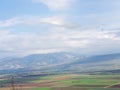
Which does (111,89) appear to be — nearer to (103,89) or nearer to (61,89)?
(103,89)

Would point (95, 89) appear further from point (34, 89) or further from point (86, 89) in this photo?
point (34, 89)

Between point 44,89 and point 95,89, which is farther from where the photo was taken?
point 44,89

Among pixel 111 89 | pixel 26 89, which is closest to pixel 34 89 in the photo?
pixel 26 89

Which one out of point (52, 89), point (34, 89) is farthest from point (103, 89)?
point (34, 89)

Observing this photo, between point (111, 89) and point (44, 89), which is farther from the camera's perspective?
point (44, 89)

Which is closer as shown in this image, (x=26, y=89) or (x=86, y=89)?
(x=86, y=89)

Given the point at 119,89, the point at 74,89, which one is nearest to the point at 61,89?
the point at 74,89

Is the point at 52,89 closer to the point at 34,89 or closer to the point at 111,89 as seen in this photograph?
the point at 34,89
